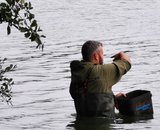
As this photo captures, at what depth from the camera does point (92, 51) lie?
21.2 ft

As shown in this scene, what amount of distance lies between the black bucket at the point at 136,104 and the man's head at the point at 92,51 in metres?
1.13

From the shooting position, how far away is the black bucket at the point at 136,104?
7.29 metres

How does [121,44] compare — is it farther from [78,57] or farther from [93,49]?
[93,49]

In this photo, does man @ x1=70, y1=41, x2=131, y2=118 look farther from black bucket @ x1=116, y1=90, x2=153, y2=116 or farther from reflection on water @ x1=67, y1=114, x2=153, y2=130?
black bucket @ x1=116, y1=90, x2=153, y2=116

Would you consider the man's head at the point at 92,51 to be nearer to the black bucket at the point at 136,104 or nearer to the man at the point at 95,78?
the man at the point at 95,78

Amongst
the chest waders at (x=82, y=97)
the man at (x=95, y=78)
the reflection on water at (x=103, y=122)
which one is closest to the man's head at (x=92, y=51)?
the man at (x=95, y=78)

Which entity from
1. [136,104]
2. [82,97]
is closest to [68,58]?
[136,104]

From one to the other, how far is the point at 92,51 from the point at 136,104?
56.3 inches

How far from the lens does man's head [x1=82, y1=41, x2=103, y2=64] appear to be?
6.46 meters


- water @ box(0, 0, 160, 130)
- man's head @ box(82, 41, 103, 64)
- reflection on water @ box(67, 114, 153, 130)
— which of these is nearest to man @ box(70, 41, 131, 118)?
man's head @ box(82, 41, 103, 64)

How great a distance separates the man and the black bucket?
553 mm

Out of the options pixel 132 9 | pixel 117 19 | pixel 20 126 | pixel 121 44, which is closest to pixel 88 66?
pixel 20 126

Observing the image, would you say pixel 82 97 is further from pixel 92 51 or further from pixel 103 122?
pixel 92 51

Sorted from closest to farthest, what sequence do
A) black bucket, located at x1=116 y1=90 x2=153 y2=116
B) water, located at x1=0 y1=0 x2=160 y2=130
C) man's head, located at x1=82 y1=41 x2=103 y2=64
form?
man's head, located at x1=82 y1=41 x2=103 y2=64, black bucket, located at x1=116 y1=90 x2=153 y2=116, water, located at x1=0 y1=0 x2=160 y2=130
